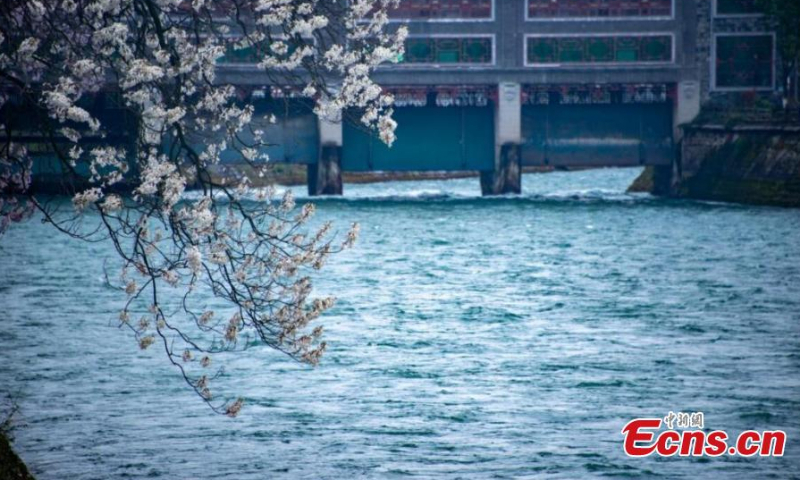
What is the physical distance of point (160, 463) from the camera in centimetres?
2214

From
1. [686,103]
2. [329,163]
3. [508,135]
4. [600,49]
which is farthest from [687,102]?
[329,163]

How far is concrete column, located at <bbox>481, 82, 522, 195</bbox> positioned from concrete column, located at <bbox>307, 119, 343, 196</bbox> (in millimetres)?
11808

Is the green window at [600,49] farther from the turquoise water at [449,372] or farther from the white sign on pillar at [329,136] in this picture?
the turquoise water at [449,372]

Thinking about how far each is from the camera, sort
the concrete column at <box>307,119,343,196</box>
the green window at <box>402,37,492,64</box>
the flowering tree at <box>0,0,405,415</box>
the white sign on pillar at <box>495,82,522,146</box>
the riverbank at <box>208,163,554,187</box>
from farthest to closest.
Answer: the riverbank at <box>208,163,554,187</box>, the white sign on pillar at <box>495,82,522,146</box>, the green window at <box>402,37,492,64</box>, the concrete column at <box>307,119,343,196</box>, the flowering tree at <box>0,0,405,415</box>

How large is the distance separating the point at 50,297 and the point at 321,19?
31.9 metres

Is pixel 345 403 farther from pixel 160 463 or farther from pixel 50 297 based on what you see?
pixel 50 297

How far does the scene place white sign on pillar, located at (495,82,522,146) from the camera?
9669 cm

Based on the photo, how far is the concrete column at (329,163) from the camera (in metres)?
95.3

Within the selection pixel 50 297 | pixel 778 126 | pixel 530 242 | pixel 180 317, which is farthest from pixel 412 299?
pixel 778 126

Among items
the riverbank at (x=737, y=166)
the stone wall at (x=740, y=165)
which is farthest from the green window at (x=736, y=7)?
the stone wall at (x=740, y=165)

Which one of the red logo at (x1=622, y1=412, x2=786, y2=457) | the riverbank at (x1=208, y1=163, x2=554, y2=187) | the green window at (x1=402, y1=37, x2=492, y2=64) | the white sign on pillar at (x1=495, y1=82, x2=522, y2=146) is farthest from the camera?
the riverbank at (x1=208, y1=163, x2=554, y2=187)

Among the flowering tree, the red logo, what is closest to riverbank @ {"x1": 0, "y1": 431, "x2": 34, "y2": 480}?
the flowering tree

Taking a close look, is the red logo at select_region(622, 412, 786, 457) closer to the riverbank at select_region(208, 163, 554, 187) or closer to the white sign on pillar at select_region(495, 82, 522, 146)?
the white sign on pillar at select_region(495, 82, 522, 146)

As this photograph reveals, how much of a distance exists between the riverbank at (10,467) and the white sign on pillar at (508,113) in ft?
265
